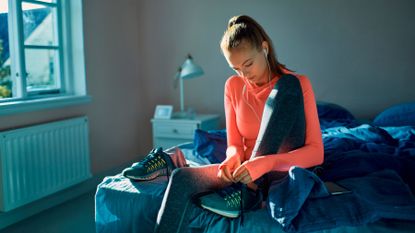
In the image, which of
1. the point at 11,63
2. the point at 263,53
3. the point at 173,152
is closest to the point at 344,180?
the point at 263,53

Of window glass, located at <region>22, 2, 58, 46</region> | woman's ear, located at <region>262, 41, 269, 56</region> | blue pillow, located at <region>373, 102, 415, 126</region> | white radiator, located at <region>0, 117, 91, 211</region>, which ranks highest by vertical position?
window glass, located at <region>22, 2, 58, 46</region>

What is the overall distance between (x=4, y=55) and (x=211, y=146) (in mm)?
1433

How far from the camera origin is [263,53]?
1.52 meters

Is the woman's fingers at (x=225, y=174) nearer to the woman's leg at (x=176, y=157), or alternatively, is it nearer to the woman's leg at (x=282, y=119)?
the woman's leg at (x=282, y=119)

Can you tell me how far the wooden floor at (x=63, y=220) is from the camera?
232cm

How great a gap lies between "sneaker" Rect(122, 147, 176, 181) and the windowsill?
1.14 meters

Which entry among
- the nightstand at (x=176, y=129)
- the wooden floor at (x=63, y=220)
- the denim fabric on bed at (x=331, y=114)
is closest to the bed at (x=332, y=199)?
the denim fabric on bed at (x=331, y=114)

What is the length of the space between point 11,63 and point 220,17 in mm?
1683

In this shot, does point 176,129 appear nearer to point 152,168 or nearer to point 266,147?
point 152,168

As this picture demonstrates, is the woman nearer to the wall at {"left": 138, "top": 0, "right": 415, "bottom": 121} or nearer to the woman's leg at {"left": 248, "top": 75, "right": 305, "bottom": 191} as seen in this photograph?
the woman's leg at {"left": 248, "top": 75, "right": 305, "bottom": 191}

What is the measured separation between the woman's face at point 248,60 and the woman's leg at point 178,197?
1.38ft

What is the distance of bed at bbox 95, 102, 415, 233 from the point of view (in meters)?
1.22

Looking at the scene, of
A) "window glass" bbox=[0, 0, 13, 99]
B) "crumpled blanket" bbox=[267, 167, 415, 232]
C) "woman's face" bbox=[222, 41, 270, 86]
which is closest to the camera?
"crumpled blanket" bbox=[267, 167, 415, 232]

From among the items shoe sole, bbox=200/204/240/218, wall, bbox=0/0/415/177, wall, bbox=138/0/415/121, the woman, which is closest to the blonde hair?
the woman
